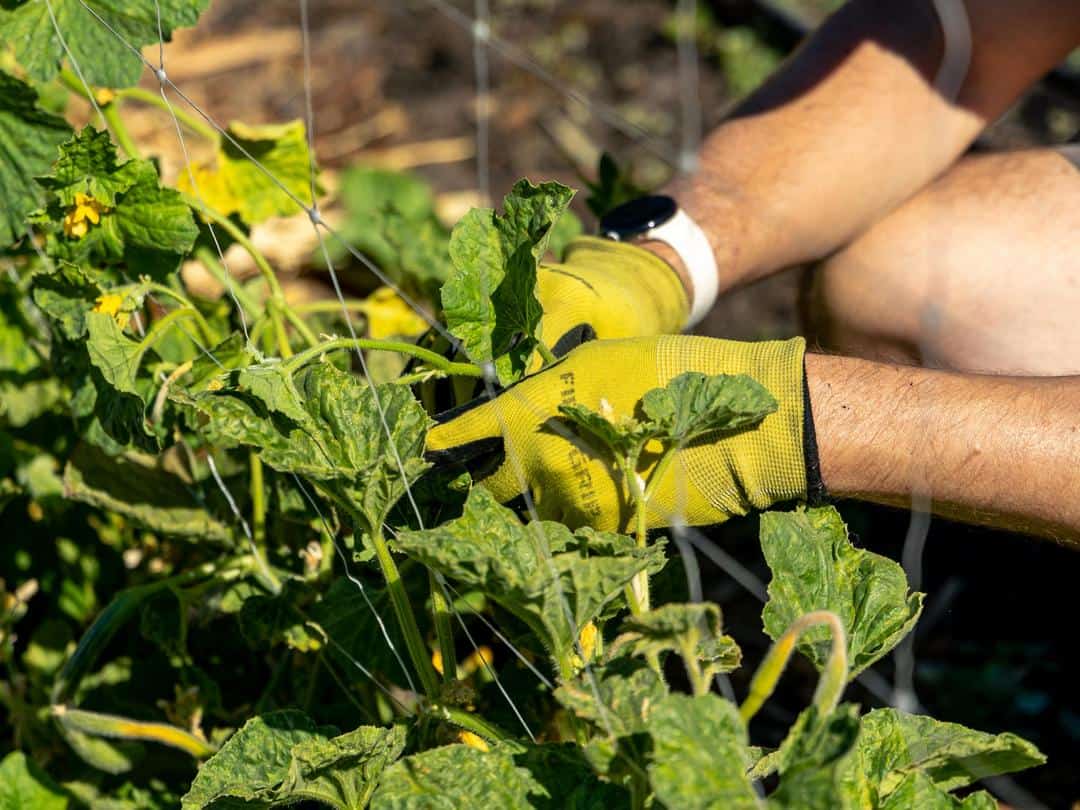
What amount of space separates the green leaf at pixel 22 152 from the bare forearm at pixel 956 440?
0.77 meters

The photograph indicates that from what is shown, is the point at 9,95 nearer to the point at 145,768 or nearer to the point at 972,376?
the point at 145,768

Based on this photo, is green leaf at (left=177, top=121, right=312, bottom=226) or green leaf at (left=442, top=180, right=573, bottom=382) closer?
green leaf at (left=442, top=180, right=573, bottom=382)

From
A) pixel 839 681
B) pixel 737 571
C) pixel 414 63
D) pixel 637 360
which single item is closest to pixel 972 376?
pixel 637 360

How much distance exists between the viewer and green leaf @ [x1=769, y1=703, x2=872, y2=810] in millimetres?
691

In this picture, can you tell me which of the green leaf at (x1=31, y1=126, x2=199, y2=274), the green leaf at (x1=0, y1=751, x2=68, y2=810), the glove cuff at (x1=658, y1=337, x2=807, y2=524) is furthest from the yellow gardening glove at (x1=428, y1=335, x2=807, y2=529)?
the green leaf at (x1=0, y1=751, x2=68, y2=810)

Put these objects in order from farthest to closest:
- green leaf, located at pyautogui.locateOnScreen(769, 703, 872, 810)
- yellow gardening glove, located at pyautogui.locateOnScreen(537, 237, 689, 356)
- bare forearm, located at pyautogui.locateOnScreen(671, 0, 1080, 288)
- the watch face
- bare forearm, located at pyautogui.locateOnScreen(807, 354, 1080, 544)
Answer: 1. bare forearm, located at pyautogui.locateOnScreen(671, 0, 1080, 288)
2. the watch face
3. yellow gardening glove, located at pyautogui.locateOnScreen(537, 237, 689, 356)
4. bare forearm, located at pyautogui.locateOnScreen(807, 354, 1080, 544)
5. green leaf, located at pyautogui.locateOnScreen(769, 703, 872, 810)

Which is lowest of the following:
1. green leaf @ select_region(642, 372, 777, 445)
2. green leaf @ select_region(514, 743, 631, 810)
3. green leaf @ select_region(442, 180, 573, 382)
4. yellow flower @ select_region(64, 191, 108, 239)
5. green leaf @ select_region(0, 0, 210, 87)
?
green leaf @ select_region(514, 743, 631, 810)

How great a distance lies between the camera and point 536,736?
1285mm

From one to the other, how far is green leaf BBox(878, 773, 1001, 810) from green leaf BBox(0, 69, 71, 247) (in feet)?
3.16

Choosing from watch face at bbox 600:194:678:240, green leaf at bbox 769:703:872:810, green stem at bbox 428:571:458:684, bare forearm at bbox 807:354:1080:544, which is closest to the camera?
green leaf at bbox 769:703:872:810

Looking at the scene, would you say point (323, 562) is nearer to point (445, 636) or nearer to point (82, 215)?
point (445, 636)

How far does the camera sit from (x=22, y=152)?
4.33 ft

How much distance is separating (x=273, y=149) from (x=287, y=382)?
0.54 metres

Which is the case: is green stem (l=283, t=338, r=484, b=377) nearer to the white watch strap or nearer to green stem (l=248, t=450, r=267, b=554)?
green stem (l=248, t=450, r=267, b=554)
